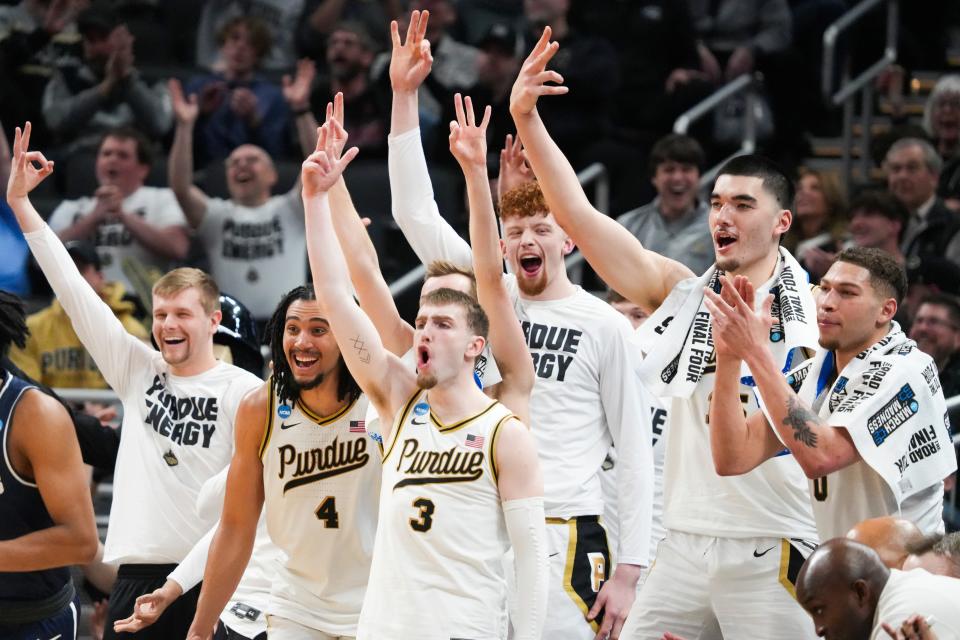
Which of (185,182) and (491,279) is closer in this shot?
(491,279)

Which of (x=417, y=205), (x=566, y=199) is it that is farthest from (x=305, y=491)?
(x=566, y=199)

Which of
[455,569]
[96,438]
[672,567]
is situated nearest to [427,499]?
[455,569]

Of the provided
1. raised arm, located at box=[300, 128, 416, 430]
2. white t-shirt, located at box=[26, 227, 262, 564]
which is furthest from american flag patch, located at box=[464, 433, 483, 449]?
white t-shirt, located at box=[26, 227, 262, 564]

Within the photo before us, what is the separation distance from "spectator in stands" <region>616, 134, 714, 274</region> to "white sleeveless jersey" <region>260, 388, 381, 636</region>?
13.2 feet

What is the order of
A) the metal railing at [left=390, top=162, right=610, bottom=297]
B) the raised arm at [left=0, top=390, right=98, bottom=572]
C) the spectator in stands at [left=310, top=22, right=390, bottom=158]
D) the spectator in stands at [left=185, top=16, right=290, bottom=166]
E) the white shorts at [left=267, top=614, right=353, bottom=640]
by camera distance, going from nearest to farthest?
the white shorts at [left=267, top=614, right=353, bottom=640] → the raised arm at [left=0, top=390, right=98, bottom=572] → the metal railing at [left=390, top=162, right=610, bottom=297] → the spectator in stands at [left=310, top=22, right=390, bottom=158] → the spectator in stands at [left=185, top=16, right=290, bottom=166]

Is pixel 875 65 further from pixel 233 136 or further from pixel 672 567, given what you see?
pixel 672 567

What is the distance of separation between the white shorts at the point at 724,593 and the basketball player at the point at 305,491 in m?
1.02

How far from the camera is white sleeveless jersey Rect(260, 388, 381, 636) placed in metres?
5.42

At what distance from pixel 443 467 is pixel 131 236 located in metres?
5.39

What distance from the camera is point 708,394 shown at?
5547 mm

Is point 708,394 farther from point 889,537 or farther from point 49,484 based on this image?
point 49,484

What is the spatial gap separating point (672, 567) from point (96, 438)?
9.40ft

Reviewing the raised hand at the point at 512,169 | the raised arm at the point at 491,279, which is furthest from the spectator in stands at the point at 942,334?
the raised arm at the point at 491,279

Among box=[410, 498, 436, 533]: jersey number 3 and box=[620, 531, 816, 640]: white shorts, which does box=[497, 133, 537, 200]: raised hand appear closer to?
box=[620, 531, 816, 640]: white shorts
